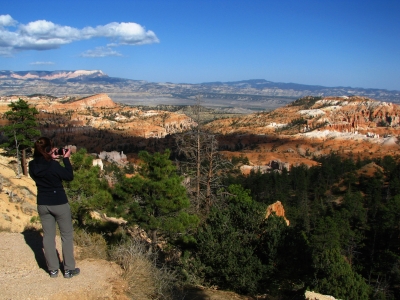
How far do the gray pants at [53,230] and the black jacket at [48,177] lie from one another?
12 centimetres

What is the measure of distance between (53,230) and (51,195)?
0.61 m

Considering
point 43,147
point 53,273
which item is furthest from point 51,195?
point 53,273

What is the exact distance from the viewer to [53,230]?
5402mm

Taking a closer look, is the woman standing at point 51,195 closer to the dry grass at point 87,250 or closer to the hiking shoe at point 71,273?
the hiking shoe at point 71,273

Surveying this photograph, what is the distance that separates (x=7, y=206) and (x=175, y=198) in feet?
31.7

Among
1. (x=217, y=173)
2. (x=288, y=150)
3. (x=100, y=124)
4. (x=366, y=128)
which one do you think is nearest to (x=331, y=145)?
(x=288, y=150)

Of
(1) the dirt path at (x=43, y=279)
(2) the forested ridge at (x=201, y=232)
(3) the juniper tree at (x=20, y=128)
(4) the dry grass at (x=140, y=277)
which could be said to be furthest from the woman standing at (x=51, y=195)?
(3) the juniper tree at (x=20, y=128)

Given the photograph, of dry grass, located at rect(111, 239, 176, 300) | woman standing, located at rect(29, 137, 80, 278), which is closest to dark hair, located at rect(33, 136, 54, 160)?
woman standing, located at rect(29, 137, 80, 278)

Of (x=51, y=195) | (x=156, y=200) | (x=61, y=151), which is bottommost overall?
(x=156, y=200)

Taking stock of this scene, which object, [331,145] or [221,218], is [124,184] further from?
[331,145]

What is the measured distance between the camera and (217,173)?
15.0 metres

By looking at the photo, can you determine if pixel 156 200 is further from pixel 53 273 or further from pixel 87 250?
pixel 53 273

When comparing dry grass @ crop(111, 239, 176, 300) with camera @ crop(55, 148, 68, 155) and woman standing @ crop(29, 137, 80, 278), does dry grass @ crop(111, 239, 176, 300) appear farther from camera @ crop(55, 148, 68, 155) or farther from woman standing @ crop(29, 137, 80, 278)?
camera @ crop(55, 148, 68, 155)

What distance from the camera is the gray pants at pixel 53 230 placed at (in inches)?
207
